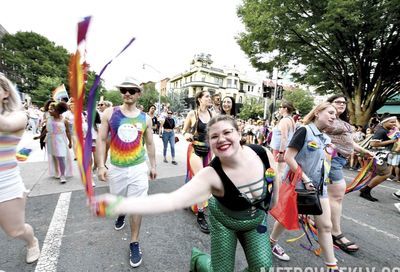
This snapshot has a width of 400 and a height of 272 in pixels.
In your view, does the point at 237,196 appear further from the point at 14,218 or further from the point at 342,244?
the point at 342,244

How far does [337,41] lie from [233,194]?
12587mm

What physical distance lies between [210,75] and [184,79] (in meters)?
9.14

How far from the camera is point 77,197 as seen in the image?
14.2 ft

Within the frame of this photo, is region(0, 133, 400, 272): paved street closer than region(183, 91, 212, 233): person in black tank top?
Yes

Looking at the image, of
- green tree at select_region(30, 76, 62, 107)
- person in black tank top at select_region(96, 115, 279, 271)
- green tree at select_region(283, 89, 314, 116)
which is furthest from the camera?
green tree at select_region(283, 89, 314, 116)

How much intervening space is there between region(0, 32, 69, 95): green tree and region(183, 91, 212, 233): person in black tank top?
45.6 m

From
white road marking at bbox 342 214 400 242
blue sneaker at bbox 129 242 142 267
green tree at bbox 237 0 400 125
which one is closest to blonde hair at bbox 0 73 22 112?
blue sneaker at bbox 129 242 142 267

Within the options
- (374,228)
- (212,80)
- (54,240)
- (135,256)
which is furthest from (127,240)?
(212,80)

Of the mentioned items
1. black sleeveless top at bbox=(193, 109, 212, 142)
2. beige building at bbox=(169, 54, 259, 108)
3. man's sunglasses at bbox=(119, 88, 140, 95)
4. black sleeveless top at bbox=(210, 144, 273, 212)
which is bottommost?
black sleeveless top at bbox=(210, 144, 273, 212)

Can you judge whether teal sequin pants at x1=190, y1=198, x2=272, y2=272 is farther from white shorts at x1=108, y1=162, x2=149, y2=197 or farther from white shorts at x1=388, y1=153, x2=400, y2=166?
white shorts at x1=388, y1=153, x2=400, y2=166

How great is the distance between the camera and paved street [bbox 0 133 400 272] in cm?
247

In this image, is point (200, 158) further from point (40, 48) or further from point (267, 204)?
point (40, 48)

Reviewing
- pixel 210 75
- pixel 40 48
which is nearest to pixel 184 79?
pixel 210 75

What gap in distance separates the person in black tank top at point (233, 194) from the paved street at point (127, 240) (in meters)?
0.92
